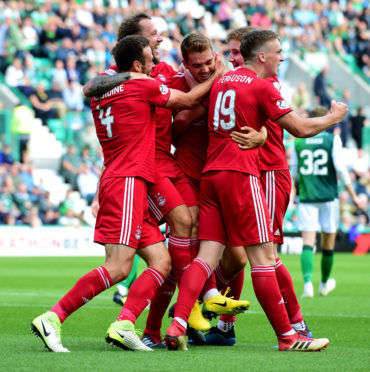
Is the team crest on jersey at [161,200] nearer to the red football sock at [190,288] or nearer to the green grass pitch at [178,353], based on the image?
the red football sock at [190,288]

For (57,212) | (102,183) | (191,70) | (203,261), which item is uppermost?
(191,70)

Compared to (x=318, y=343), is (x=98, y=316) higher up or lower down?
lower down

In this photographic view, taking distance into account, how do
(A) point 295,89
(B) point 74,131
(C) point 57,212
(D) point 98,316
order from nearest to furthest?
(D) point 98,316 → (C) point 57,212 → (B) point 74,131 → (A) point 295,89

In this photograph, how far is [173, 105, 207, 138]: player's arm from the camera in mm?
7164

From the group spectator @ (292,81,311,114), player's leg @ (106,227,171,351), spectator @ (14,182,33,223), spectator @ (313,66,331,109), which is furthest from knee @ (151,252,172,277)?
spectator @ (313,66,331,109)

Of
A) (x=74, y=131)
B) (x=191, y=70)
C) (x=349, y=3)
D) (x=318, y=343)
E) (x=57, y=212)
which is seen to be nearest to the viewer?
(x=318, y=343)

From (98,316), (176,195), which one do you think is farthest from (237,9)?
(176,195)

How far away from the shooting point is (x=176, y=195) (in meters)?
7.06

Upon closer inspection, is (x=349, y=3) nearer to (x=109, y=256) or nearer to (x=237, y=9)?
(x=237, y=9)

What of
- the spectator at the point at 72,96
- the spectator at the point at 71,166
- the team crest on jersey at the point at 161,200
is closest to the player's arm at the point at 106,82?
the team crest on jersey at the point at 161,200

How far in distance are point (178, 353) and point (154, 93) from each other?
1.88m

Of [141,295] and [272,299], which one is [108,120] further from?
[272,299]

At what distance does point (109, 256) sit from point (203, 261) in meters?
0.68

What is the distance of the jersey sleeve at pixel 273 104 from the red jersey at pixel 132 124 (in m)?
0.72
